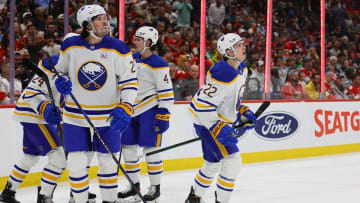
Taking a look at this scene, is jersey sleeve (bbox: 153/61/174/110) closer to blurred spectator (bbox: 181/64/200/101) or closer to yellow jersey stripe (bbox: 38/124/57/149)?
yellow jersey stripe (bbox: 38/124/57/149)

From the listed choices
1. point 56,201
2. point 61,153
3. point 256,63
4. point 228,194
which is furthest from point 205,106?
point 256,63

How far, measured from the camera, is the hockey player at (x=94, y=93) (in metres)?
3.39

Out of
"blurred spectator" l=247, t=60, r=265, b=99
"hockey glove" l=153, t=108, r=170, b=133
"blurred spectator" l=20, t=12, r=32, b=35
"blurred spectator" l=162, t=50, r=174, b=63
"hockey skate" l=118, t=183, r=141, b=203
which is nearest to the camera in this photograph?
"hockey glove" l=153, t=108, r=170, b=133

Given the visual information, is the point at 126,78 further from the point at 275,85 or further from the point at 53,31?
the point at 275,85

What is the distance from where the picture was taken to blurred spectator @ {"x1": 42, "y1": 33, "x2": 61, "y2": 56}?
18.0 ft

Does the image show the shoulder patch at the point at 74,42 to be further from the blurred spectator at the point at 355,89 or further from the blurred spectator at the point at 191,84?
the blurred spectator at the point at 355,89

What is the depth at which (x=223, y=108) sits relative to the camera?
3.91 m

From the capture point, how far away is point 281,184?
18.9 feet

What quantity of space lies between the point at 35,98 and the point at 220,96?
1296 mm

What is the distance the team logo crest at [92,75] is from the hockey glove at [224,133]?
80cm

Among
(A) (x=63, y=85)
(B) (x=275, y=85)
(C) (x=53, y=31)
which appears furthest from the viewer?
(B) (x=275, y=85)

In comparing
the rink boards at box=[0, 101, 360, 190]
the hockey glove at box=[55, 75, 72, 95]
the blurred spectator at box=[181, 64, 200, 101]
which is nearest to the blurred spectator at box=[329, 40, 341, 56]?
the rink boards at box=[0, 101, 360, 190]

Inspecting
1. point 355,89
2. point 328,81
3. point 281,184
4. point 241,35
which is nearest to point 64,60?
point 281,184

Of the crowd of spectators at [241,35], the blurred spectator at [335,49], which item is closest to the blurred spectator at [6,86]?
the crowd of spectators at [241,35]
